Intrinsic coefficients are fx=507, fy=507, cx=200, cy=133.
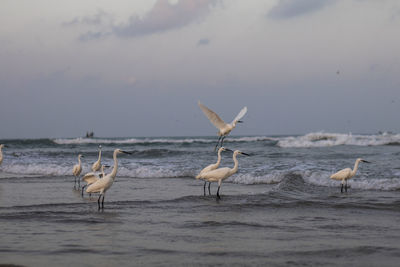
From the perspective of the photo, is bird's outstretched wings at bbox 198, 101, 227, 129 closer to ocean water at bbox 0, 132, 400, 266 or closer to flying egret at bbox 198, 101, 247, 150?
flying egret at bbox 198, 101, 247, 150

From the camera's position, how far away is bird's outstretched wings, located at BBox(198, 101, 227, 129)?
14.7 metres

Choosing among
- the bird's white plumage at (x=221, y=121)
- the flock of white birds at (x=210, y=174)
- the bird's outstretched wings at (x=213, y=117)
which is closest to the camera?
the flock of white birds at (x=210, y=174)

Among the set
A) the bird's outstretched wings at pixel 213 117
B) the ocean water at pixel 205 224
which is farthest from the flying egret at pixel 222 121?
the ocean water at pixel 205 224

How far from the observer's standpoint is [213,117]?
15.3 m

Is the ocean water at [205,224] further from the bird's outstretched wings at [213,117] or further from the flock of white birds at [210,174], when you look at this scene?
the bird's outstretched wings at [213,117]

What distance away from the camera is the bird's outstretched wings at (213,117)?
579 inches

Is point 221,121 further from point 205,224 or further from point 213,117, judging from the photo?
point 205,224

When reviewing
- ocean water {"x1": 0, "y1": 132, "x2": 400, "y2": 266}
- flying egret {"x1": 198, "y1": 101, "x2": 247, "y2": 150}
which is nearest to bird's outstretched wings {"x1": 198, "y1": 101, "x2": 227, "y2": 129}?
flying egret {"x1": 198, "y1": 101, "x2": 247, "y2": 150}

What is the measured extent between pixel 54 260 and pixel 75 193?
7378 mm

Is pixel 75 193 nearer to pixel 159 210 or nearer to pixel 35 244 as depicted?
pixel 159 210

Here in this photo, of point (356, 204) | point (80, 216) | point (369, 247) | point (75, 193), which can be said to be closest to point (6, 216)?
point (80, 216)

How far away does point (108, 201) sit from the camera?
1100 centimetres

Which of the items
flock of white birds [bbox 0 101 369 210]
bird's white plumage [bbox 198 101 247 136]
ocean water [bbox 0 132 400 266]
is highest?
bird's white plumage [bbox 198 101 247 136]

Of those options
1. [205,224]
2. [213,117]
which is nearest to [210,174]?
[213,117]
